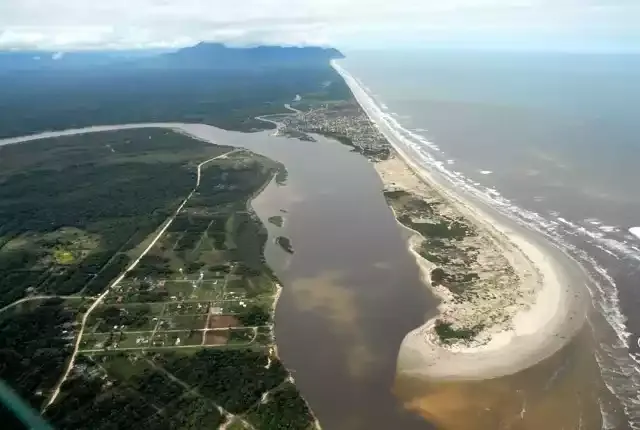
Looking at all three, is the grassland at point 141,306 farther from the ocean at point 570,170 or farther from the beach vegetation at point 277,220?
the ocean at point 570,170

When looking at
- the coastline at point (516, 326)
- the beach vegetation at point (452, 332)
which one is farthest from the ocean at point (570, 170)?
the beach vegetation at point (452, 332)

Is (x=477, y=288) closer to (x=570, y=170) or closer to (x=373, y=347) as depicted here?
(x=373, y=347)

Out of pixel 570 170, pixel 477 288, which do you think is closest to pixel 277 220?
pixel 477 288

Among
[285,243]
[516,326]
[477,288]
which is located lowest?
[285,243]

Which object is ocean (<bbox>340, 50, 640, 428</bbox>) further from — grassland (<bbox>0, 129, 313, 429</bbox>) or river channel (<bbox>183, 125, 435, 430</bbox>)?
grassland (<bbox>0, 129, 313, 429</bbox>)

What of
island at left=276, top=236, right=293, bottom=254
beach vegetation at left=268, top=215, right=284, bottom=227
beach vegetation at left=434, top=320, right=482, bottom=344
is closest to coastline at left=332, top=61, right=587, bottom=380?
beach vegetation at left=434, top=320, right=482, bottom=344
